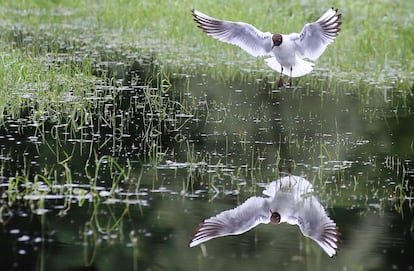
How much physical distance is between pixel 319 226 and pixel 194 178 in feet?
4.99

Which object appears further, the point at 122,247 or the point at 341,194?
the point at 341,194

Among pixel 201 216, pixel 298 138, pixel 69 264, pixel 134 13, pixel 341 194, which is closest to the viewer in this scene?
pixel 69 264

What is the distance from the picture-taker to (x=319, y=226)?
22.7 ft

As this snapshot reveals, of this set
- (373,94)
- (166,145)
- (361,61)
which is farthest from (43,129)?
(361,61)

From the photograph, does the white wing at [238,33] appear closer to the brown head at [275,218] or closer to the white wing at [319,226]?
the white wing at [319,226]

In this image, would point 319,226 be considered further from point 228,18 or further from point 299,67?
point 228,18

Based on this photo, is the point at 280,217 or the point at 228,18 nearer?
the point at 280,217

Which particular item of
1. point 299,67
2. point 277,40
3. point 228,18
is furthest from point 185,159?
point 228,18

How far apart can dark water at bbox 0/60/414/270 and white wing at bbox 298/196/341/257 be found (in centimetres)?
7

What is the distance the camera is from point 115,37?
18.3 m

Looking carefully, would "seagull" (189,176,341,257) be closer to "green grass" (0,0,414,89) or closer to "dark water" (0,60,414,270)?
"dark water" (0,60,414,270)

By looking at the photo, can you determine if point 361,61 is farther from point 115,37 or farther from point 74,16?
point 74,16

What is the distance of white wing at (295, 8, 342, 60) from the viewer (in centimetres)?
1082

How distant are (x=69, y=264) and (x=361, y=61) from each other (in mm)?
11269
